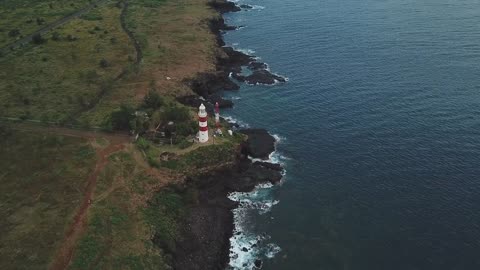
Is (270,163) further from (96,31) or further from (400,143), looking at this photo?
(96,31)

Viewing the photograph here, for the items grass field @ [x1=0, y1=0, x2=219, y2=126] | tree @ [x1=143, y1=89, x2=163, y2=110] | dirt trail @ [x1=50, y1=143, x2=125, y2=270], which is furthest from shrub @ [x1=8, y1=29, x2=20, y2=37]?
dirt trail @ [x1=50, y1=143, x2=125, y2=270]

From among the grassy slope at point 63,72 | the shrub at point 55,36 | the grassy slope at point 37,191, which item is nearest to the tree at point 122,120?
the grassy slope at point 37,191

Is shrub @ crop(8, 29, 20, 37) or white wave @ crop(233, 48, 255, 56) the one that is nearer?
shrub @ crop(8, 29, 20, 37)

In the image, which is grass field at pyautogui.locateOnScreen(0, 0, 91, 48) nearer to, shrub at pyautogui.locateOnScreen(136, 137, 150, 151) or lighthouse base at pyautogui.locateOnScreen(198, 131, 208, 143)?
shrub at pyautogui.locateOnScreen(136, 137, 150, 151)

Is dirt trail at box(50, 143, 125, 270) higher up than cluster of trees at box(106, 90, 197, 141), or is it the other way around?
cluster of trees at box(106, 90, 197, 141)

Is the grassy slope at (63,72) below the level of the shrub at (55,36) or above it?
below

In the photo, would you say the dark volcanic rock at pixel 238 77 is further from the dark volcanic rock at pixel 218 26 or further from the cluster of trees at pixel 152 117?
the dark volcanic rock at pixel 218 26

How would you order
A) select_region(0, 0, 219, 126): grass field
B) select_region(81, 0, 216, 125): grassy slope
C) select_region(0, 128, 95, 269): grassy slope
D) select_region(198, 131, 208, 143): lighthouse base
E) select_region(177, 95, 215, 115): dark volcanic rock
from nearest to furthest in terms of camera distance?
select_region(0, 128, 95, 269): grassy slope, select_region(198, 131, 208, 143): lighthouse base, select_region(0, 0, 219, 126): grass field, select_region(81, 0, 216, 125): grassy slope, select_region(177, 95, 215, 115): dark volcanic rock

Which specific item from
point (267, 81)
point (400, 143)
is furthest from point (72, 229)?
A: point (267, 81)
